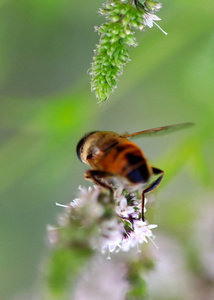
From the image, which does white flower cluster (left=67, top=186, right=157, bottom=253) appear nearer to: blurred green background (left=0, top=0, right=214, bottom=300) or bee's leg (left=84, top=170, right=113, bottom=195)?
bee's leg (left=84, top=170, right=113, bottom=195)

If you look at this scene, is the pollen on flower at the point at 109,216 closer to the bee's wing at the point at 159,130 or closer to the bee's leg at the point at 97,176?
the bee's leg at the point at 97,176

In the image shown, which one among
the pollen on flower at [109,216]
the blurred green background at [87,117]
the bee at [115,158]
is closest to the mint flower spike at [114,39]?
the bee at [115,158]

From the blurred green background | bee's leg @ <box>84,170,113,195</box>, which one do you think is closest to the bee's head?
bee's leg @ <box>84,170,113,195</box>

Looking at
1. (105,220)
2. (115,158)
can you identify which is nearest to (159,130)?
(115,158)

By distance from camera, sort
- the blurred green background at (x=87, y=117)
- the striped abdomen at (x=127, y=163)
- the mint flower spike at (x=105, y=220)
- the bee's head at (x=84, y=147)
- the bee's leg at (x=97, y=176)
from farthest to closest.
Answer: the blurred green background at (x=87, y=117)
the bee's head at (x=84, y=147)
the bee's leg at (x=97, y=176)
the striped abdomen at (x=127, y=163)
the mint flower spike at (x=105, y=220)

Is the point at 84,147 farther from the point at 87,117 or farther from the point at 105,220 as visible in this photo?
the point at 87,117

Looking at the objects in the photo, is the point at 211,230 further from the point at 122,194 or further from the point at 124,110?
the point at 124,110
